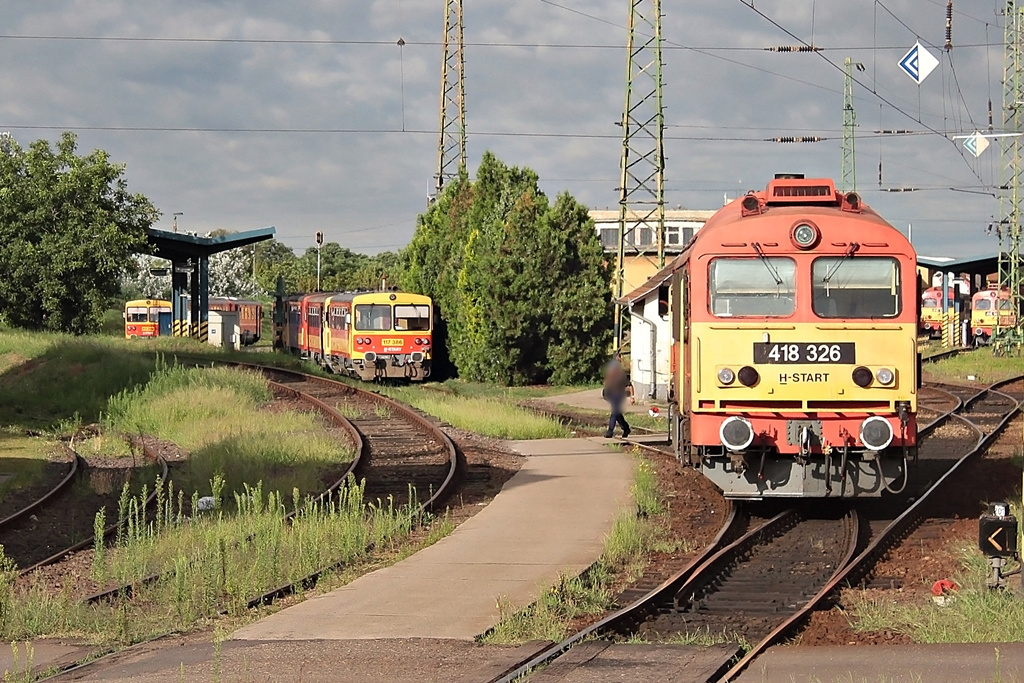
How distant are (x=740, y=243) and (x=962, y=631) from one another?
528 centimetres

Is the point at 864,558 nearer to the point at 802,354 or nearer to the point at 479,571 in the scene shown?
the point at 802,354

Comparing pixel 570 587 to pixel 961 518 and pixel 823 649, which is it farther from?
pixel 961 518

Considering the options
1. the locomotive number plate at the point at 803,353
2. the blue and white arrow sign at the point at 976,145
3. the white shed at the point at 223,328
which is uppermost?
the blue and white arrow sign at the point at 976,145

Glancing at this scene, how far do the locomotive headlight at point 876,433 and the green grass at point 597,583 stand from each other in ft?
6.73

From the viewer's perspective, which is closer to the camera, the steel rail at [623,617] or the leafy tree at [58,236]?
the steel rail at [623,617]

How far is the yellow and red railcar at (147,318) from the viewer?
67.8m

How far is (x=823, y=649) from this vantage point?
8023mm

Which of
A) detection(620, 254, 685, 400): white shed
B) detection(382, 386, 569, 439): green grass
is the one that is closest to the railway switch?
detection(382, 386, 569, 439): green grass

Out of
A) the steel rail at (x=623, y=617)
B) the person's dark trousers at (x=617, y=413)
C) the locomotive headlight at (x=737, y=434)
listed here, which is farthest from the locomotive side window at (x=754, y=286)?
the person's dark trousers at (x=617, y=413)

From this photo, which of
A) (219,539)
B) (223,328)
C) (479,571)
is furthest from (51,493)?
(223,328)

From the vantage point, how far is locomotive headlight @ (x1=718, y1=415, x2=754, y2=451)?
1212 cm

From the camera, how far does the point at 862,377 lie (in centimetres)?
1230

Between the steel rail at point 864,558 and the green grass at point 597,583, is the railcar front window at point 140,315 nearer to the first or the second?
the steel rail at point 864,558

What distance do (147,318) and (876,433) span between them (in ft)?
201
